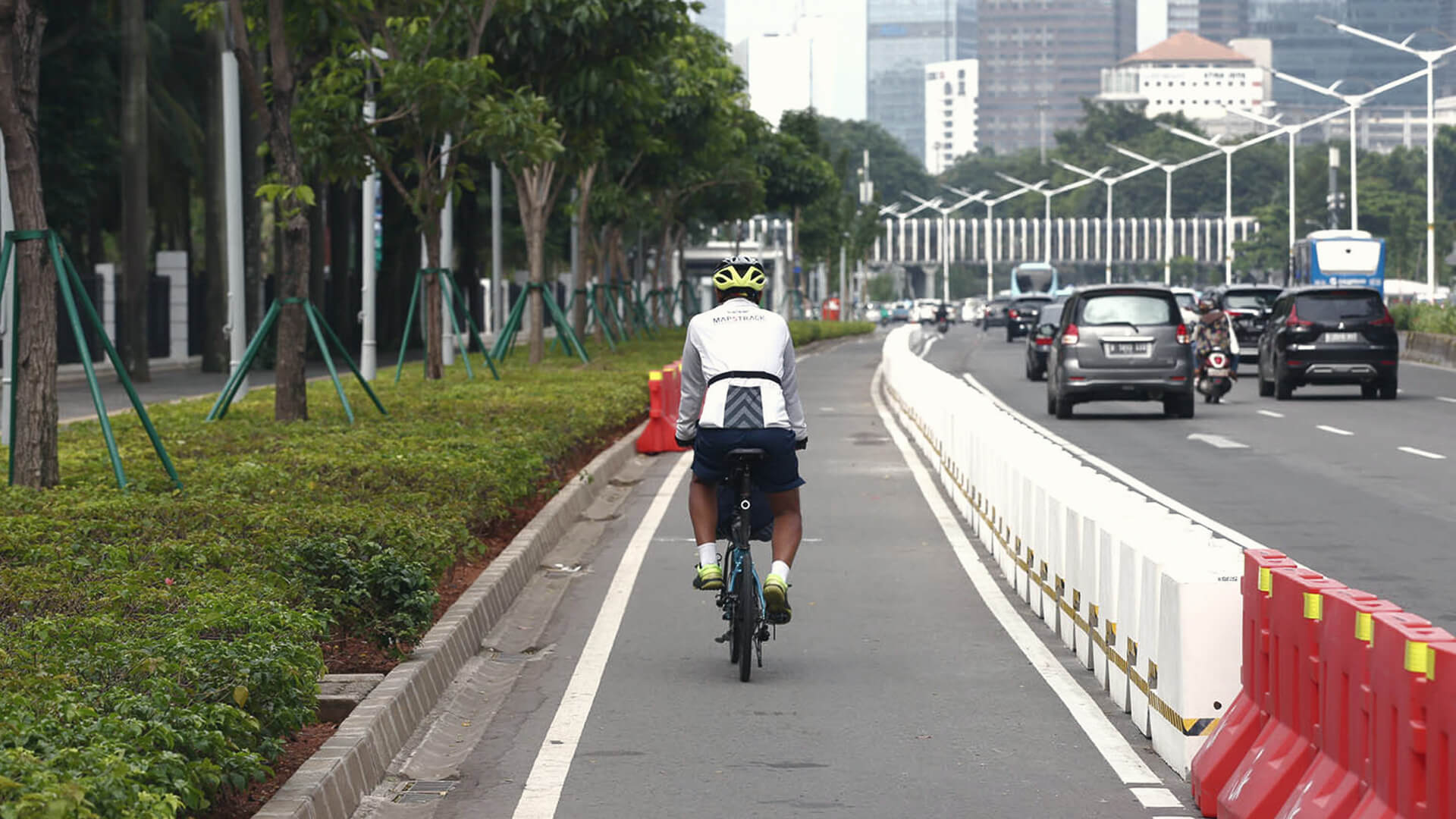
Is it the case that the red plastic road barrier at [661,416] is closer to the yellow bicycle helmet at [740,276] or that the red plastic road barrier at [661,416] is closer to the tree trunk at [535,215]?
the yellow bicycle helmet at [740,276]

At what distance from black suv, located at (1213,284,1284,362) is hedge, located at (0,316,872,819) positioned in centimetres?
2263

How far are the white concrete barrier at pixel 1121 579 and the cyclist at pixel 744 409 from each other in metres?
1.33

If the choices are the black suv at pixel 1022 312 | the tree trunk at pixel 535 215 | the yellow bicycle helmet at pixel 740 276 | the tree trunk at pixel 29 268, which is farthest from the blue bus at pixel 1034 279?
the yellow bicycle helmet at pixel 740 276

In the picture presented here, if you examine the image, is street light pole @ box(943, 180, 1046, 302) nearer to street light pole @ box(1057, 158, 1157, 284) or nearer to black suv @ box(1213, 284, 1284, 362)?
street light pole @ box(1057, 158, 1157, 284)

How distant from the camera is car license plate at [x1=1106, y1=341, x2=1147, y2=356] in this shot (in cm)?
2686

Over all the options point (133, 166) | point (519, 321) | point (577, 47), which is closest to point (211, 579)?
point (577, 47)

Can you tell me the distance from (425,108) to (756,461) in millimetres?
16443

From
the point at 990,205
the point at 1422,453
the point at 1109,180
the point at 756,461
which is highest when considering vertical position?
the point at 1109,180

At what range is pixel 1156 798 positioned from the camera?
23.6 feet

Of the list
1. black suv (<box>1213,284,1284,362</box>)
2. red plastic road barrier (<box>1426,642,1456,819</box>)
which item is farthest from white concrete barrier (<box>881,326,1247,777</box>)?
black suv (<box>1213,284,1284,362</box>)

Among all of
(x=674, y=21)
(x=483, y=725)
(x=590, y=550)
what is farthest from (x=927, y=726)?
(x=674, y=21)

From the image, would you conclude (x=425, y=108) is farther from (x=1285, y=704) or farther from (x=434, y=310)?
(x=1285, y=704)

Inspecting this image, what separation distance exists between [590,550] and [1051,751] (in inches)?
266

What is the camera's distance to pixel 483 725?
8594 millimetres
